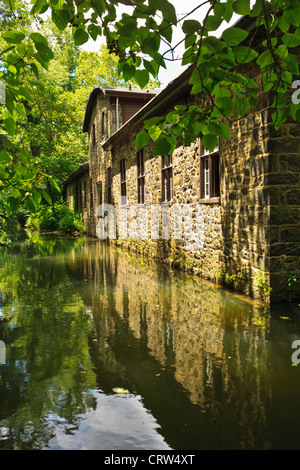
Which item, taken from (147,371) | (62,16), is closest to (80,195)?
(147,371)

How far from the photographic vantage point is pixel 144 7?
7.91ft

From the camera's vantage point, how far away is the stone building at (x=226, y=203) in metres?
6.06

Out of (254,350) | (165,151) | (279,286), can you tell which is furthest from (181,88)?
(165,151)

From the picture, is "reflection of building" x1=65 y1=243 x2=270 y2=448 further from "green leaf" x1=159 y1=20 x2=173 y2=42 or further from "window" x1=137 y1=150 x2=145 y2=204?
"window" x1=137 y1=150 x2=145 y2=204

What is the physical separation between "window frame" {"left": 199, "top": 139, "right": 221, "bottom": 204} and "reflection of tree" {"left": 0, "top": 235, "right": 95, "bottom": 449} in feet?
11.0

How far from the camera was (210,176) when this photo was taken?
8.22m

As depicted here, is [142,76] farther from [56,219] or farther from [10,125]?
[56,219]

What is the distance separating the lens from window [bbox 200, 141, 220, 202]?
26.7 feet

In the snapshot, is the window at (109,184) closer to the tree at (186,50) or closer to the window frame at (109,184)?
the window frame at (109,184)

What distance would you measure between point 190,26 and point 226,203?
5.23 meters

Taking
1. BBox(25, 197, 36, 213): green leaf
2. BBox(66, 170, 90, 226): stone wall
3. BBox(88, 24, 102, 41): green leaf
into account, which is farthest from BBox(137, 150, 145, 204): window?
BBox(25, 197, 36, 213): green leaf

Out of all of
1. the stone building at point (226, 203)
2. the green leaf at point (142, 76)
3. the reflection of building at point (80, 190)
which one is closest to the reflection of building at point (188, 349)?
the stone building at point (226, 203)

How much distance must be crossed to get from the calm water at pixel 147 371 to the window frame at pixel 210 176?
80.5 inches

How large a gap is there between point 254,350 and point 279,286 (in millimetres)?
1995
